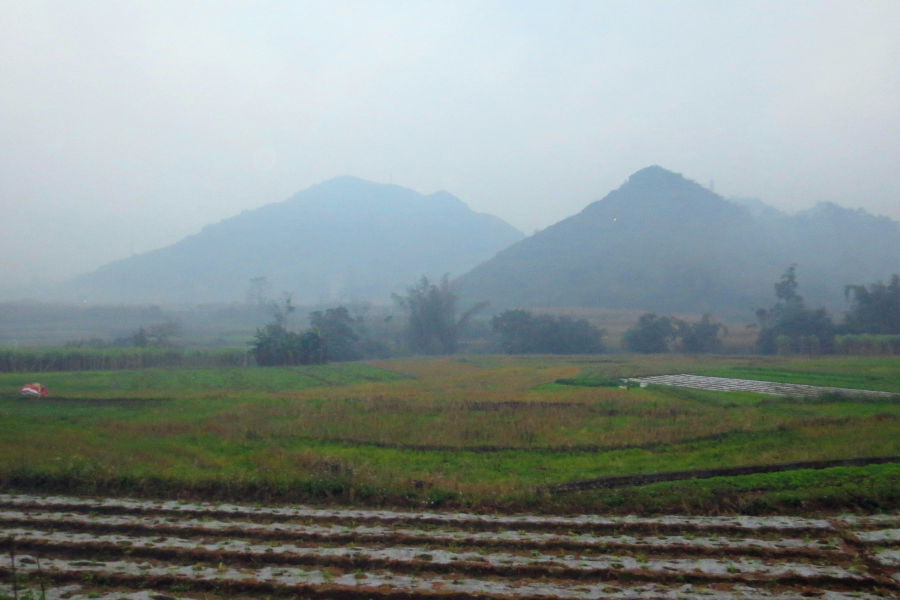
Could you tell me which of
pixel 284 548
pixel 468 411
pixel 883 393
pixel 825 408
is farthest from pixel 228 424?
pixel 883 393

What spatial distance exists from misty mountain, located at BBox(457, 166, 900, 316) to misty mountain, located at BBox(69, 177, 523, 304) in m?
41.8

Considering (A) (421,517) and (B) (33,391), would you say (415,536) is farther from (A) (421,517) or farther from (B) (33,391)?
(B) (33,391)

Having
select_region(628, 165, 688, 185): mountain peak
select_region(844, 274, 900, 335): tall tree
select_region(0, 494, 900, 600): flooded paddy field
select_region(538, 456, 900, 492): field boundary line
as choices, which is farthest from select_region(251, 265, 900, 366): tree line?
select_region(628, 165, 688, 185): mountain peak

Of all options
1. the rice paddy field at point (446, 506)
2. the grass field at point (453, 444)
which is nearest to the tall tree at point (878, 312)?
the grass field at point (453, 444)

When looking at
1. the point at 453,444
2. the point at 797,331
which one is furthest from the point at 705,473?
the point at 797,331

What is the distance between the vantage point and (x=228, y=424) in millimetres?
17828

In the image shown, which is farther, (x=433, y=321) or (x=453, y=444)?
(x=433, y=321)

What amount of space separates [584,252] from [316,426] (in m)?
104

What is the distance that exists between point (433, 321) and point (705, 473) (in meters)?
61.7

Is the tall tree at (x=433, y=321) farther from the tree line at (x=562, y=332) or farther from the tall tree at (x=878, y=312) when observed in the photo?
the tall tree at (x=878, y=312)

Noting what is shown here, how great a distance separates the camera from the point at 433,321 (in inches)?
2844

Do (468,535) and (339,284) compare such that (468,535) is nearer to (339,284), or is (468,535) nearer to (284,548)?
(284,548)

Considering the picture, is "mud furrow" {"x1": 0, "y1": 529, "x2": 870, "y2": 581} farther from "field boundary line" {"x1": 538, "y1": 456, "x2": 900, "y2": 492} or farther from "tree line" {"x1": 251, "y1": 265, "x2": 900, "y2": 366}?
"tree line" {"x1": 251, "y1": 265, "x2": 900, "y2": 366}

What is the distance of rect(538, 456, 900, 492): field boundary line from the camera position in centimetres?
1057
